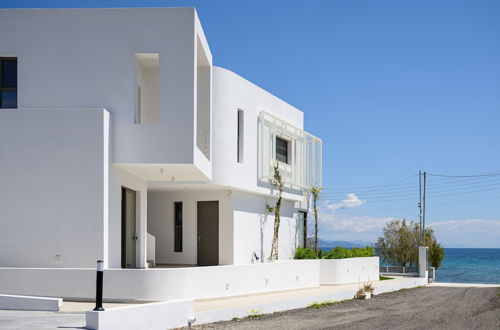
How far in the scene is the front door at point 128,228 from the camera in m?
17.0

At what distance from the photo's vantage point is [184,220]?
2234 cm

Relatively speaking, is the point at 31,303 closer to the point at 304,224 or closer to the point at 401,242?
the point at 304,224

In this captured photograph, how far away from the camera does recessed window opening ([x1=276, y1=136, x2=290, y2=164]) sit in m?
25.7

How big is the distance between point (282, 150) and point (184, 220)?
19.2ft

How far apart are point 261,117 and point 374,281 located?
925 cm

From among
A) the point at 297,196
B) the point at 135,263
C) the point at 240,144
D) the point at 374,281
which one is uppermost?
the point at 240,144

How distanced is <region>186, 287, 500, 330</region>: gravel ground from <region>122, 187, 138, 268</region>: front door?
456cm

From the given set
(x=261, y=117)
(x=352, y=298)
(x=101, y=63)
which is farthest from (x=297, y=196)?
(x=101, y=63)

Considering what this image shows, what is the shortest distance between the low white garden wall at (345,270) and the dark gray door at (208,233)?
448 cm

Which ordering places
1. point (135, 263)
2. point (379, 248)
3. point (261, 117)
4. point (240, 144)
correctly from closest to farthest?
point (135, 263)
point (240, 144)
point (261, 117)
point (379, 248)

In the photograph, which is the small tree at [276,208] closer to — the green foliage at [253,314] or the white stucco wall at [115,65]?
A: the green foliage at [253,314]

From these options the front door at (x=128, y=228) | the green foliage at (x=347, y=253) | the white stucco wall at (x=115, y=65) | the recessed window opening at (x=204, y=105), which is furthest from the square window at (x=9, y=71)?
the green foliage at (x=347, y=253)

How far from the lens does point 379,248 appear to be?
40344mm

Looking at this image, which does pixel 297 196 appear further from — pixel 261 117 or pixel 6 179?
pixel 6 179
